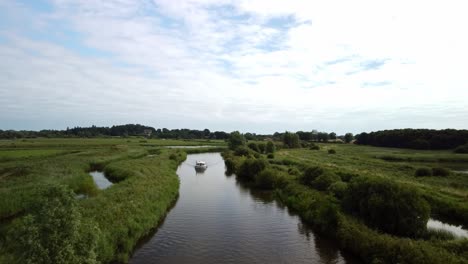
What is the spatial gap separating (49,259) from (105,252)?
5461mm

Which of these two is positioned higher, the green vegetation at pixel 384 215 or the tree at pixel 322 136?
the tree at pixel 322 136

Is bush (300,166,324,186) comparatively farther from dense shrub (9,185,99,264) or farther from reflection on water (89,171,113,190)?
dense shrub (9,185,99,264)

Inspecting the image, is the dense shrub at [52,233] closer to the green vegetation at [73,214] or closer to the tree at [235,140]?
the green vegetation at [73,214]

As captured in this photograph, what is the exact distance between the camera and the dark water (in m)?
20.9

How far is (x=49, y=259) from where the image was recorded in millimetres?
12781

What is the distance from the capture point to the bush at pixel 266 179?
4588 centimetres

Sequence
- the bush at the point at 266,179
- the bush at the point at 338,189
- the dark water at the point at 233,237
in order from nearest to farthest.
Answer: the dark water at the point at 233,237 → the bush at the point at 338,189 → the bush at the point at 266,179

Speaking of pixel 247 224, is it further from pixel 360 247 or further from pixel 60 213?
pixel 60 213

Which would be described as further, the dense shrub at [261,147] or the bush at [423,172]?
the dense shrub at [261,147]

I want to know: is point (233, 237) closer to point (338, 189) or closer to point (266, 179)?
point (338, 189)

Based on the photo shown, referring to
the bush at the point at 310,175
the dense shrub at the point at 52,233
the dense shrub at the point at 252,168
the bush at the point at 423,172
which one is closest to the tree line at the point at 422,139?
the bush at the point at 423,172

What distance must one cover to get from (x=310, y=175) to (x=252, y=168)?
44.0 ft

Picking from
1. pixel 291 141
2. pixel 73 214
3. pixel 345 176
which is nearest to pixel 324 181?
pixel 345 176

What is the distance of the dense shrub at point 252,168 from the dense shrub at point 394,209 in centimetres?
2674
